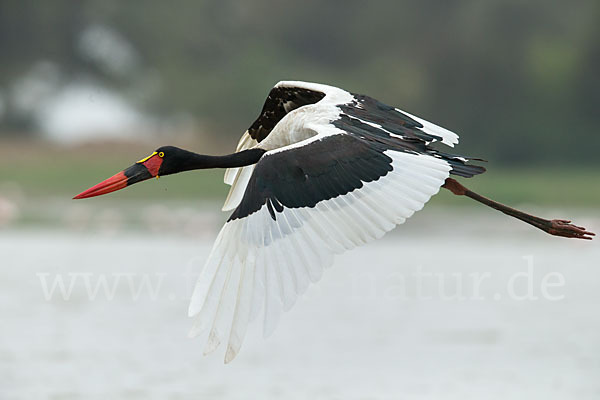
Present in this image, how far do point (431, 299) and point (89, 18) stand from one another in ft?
50.6

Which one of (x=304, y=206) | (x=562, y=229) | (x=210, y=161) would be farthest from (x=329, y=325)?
(x=304, y=206)

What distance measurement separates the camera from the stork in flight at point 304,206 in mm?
5418

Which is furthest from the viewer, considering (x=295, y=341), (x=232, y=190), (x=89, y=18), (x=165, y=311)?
(x=89, y=18)

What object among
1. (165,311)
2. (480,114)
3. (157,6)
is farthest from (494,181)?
(165,311)

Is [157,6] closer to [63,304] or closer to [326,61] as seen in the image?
[326,61]

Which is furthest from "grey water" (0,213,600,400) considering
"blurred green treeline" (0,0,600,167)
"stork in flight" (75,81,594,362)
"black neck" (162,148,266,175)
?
"blurred green treeline" (0,0,600,167)

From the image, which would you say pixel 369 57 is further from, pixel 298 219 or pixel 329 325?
pixel 298 219

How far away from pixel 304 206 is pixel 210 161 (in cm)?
153

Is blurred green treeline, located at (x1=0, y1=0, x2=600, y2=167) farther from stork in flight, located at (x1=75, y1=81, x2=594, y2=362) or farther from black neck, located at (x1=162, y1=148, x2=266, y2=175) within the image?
stork in flight, located at (x1=75, y1=81, x2=594, y2=362)

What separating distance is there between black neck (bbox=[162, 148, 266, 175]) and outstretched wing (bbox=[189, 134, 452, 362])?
111cm

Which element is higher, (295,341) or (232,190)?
(232,190)

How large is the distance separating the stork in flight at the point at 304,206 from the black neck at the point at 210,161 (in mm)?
108

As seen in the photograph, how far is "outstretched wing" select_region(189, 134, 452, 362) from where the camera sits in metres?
5.41

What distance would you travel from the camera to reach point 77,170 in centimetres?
1997
